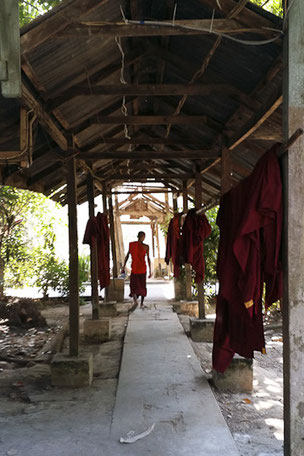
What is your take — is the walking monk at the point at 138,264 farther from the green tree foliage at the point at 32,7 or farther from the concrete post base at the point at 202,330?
the green tree foliage at the point at 32,7

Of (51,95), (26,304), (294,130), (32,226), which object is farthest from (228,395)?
(32,226)

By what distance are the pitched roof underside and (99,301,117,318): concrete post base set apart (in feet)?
12.0

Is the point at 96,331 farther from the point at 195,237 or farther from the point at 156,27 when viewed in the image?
the point at 156,27

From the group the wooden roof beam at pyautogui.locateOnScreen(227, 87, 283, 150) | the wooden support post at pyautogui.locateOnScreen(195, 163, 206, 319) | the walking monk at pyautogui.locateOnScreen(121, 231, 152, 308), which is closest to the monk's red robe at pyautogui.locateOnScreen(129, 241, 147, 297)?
the walking monk at pyautogui.locateOnScreen(121, 231, 152, 308)

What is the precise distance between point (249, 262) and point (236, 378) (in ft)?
9.67

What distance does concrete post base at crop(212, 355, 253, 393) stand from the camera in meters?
5.19

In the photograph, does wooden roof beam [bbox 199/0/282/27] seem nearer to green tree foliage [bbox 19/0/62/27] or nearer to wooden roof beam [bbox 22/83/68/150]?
wooden roof beam [bbox 22/83/68/150]

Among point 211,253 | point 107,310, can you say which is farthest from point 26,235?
point 211,253

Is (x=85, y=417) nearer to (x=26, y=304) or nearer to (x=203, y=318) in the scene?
(x=203, y=318)

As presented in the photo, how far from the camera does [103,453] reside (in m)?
3.55

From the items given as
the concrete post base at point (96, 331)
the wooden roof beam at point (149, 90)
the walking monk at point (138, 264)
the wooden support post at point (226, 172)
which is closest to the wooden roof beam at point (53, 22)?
the wooden roof beam at point (149, 90)

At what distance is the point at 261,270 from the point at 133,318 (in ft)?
23.1

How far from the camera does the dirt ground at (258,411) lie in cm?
376

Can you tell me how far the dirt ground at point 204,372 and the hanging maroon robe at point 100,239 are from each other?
1.19 m
